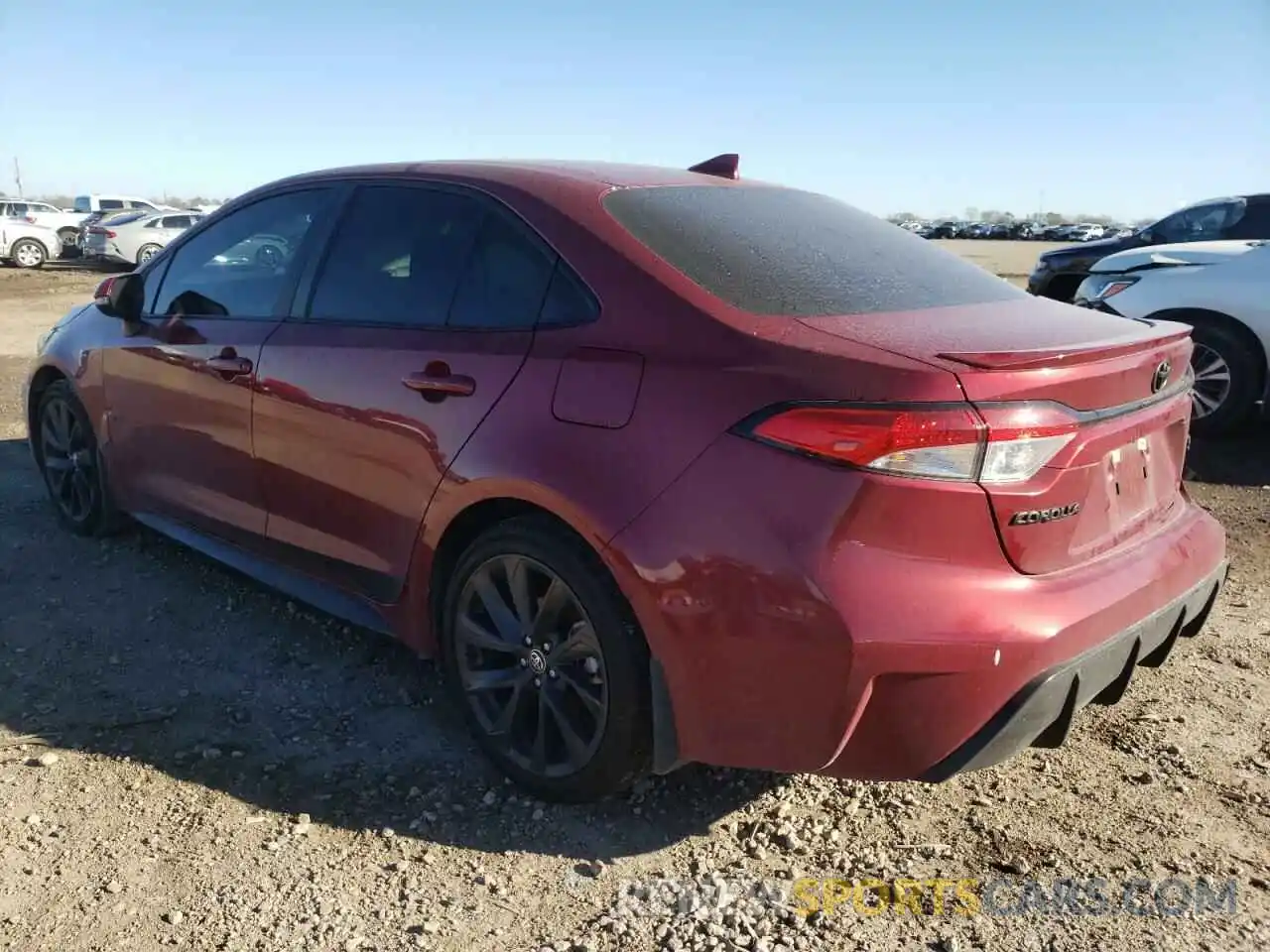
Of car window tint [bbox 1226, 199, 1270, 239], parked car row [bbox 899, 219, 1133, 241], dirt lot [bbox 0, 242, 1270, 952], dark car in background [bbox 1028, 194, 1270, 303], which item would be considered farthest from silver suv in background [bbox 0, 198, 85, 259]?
parked car row [bbox 899, 219, 1133, 241]

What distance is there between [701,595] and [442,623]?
102 centimetres

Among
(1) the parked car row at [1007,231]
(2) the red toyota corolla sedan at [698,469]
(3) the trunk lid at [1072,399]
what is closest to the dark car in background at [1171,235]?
(3) the trunk lid at [1072,399]

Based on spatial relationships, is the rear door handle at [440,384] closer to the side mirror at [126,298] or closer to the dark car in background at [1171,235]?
the side mirror at [126,298]

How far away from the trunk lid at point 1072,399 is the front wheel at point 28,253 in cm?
2638

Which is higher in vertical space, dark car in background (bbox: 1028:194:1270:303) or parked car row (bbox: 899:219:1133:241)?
dark car in background (bbox: 1028:194:1270:303)

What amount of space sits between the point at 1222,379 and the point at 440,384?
554 centimetres

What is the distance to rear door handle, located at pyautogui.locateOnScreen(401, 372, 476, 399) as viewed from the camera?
9.38ft

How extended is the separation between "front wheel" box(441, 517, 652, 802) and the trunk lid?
0.85 metres

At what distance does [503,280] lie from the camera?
9.66ft

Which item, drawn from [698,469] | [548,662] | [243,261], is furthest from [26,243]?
[698,469]

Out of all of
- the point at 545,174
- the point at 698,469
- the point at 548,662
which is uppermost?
the point at 545,174

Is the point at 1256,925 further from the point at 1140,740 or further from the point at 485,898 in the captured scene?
the point at 485,898

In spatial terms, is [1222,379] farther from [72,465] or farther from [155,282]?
[72,465]

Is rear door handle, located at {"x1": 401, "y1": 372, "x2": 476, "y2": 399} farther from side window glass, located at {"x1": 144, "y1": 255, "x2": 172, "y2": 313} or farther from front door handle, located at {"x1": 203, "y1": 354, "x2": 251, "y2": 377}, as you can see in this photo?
side window glass, located at {"x1": 144, "y1": 255, "x2": 172, "y2": 313}
